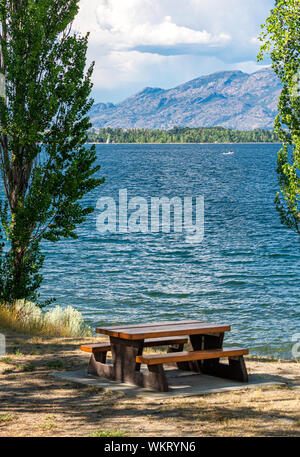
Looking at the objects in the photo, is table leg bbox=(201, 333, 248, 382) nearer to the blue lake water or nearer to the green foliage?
the green foliage

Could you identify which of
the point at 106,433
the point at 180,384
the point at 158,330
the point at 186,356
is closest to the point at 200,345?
the point at 180,384

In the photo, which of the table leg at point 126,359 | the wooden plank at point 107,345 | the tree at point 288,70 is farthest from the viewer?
the tree at point 288,70

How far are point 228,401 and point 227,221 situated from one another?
137 feet

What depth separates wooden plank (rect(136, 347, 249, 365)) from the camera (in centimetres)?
793

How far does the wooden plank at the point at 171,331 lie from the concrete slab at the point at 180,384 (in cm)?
70

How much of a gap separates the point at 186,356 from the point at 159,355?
361 millimetres

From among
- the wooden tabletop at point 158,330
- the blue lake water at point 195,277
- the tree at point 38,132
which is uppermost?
the tree at point 38,132

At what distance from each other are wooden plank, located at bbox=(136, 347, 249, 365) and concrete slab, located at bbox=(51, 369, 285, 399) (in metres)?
0.39

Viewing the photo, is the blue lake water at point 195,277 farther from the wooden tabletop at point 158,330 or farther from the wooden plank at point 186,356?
the wooden tabletop at point 158,330

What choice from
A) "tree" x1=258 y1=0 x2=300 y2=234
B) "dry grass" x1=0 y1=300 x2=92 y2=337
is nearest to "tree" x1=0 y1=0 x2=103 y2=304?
"dry grass" x1=0 y1=300 x2=92 y2=337

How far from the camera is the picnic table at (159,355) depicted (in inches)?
318

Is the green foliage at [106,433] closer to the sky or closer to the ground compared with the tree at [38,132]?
closer to the ground

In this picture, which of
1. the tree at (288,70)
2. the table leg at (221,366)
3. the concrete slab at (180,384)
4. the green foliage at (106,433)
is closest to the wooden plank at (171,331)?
the table leg at (221,366)

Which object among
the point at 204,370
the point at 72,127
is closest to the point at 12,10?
the point at 72,127
